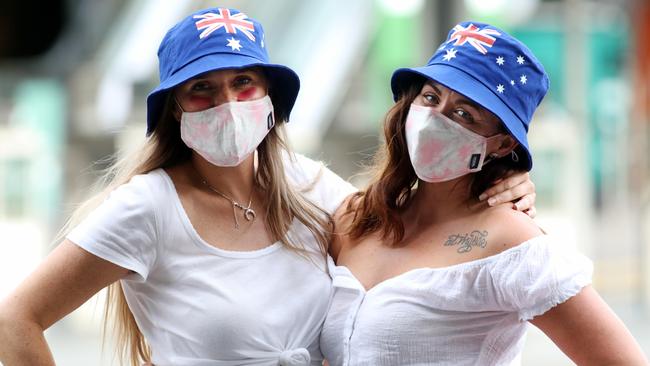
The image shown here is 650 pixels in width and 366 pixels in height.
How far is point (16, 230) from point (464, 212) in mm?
6159

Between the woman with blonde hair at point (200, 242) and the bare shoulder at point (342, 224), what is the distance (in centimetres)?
7

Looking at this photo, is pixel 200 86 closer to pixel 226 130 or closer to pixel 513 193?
pixel 226 130

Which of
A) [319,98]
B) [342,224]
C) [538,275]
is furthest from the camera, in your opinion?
[319,98]

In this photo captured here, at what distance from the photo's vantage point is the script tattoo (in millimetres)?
2684

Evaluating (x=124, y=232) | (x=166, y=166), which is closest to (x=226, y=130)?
(x=166, y=166)

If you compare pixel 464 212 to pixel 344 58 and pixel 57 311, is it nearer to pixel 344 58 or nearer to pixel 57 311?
pixel 57 311

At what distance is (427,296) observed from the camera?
2678 millimetres

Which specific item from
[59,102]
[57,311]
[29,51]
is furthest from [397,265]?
[29,51]

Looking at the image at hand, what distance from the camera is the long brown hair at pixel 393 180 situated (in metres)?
2.82

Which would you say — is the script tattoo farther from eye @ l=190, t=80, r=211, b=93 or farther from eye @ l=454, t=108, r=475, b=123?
eye @ l=190, t=80, r=211, b=93

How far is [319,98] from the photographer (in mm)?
8820

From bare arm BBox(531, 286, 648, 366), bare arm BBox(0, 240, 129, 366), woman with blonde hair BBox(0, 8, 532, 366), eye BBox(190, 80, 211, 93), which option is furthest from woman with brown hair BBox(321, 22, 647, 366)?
bare arm BBox(0, 240, 129, 366)

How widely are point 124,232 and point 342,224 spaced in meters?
0.65

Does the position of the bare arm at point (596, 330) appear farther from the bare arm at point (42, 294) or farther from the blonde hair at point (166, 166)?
the bare arm at point (42, 294)
